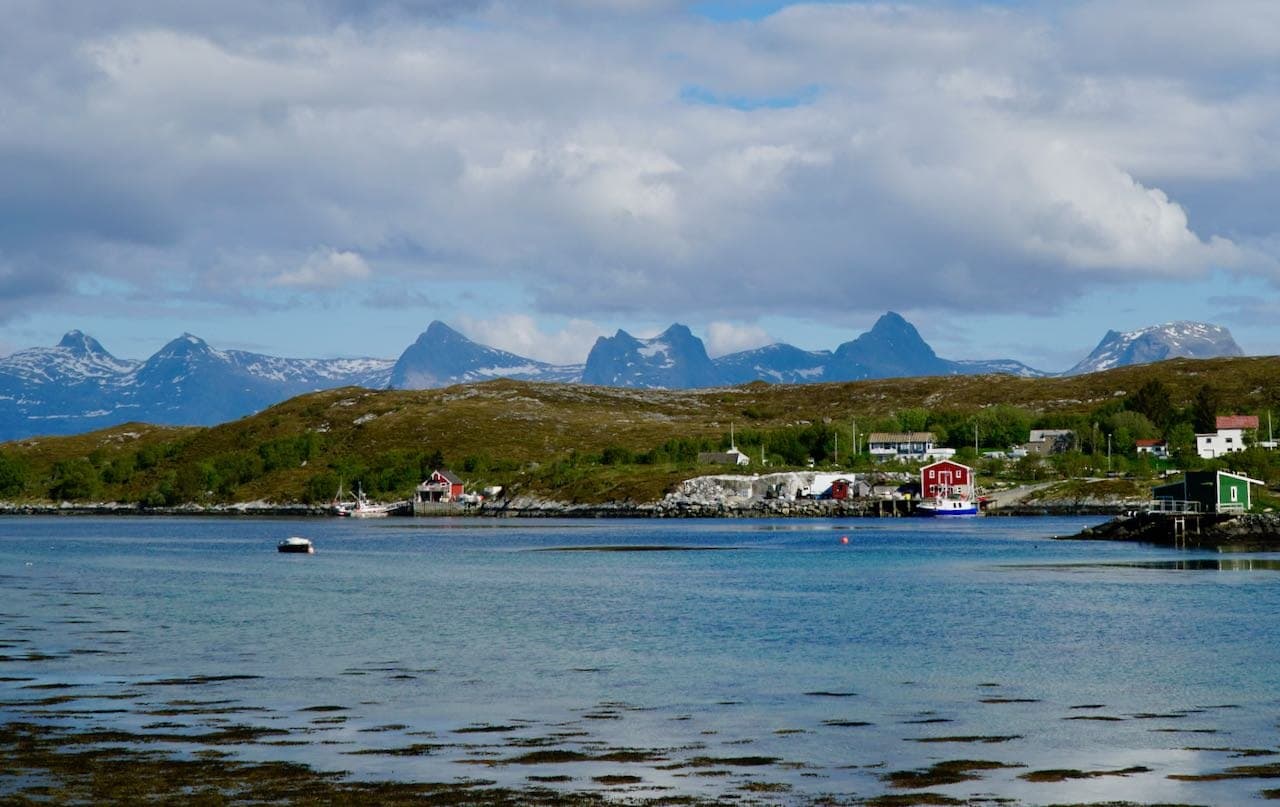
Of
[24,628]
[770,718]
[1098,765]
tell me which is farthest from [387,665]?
[1098,765]

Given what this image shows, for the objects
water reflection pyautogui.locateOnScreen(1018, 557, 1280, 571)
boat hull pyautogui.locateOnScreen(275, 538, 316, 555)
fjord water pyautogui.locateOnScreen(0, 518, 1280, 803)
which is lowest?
fjord water pyautogui.locateOnScreen(0, 518, 1280, 803)

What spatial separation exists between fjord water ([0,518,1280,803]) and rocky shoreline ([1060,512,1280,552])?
863 inches

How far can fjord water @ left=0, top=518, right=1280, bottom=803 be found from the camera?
105 ft

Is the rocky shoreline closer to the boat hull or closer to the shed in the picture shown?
the shed

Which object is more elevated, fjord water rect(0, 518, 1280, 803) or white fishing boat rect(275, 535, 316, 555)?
white fishing boat rect(275, 535, 316, 555)

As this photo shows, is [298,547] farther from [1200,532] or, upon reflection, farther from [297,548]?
[1200,532]

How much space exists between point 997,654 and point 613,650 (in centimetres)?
1479

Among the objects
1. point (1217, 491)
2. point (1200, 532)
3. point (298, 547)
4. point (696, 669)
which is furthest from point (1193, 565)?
point (298, 547)

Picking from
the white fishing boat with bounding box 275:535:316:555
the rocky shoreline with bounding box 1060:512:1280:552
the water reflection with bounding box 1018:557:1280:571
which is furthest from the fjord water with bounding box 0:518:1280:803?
the white fishing boat with bounding box 275:535:316:555

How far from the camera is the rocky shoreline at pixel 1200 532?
130 m

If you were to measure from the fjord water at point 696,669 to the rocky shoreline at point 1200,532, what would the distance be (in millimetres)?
21920

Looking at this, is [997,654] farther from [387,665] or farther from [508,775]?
[508,775]

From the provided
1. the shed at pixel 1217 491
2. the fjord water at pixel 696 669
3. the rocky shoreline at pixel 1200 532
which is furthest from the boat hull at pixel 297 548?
the shed at pixel 1217 491

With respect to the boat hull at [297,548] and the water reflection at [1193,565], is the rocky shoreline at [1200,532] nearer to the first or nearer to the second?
the water reflection at [1193,565]
